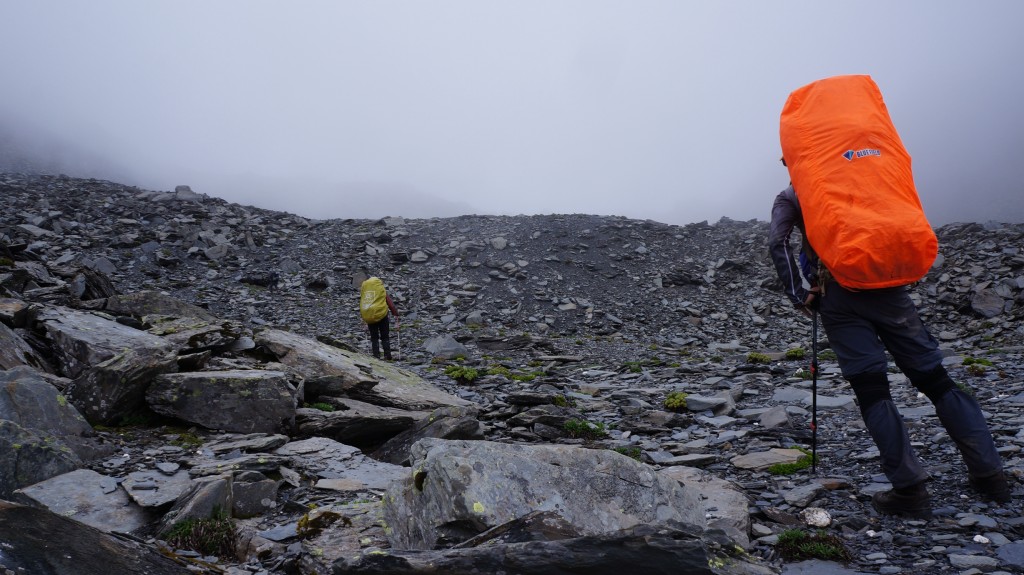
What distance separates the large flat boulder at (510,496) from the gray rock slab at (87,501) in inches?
93.5

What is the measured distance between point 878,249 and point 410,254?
32.6 metres

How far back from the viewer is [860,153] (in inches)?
217

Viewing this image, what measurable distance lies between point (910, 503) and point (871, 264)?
6.87ft

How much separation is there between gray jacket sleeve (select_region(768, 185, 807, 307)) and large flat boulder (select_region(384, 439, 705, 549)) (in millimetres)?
2312

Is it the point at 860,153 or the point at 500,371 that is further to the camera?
the point at 500,371

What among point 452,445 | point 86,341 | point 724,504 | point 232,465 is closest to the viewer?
point 452,445

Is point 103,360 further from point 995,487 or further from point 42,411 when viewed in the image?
point 995,487

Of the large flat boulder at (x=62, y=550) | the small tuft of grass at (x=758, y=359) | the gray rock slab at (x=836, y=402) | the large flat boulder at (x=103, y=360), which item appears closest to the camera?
the large flat boulder at (x=62, y=550)

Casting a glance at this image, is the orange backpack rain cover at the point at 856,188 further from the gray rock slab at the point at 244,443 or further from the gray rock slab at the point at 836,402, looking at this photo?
the gray rock slab at the point at 244,443

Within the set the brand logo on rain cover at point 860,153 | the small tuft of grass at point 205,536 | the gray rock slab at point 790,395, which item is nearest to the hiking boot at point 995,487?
the brand logo on rain cover at point 860,153

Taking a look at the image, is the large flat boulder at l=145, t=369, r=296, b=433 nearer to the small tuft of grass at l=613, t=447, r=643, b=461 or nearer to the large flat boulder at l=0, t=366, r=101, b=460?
the large flat boulder at l=0, t=366, r=101, b=460

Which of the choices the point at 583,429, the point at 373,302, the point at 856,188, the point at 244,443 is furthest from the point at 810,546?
the point at 373,302

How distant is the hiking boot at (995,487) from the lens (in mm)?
5281

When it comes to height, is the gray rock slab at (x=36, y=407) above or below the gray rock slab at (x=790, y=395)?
above
